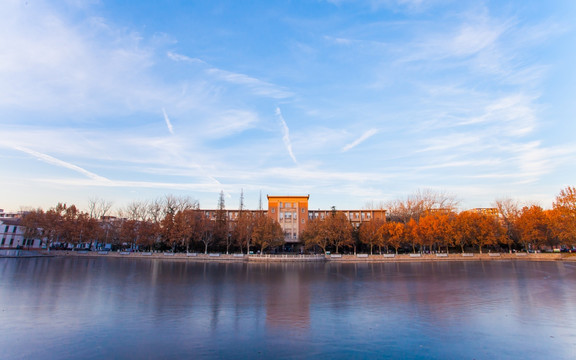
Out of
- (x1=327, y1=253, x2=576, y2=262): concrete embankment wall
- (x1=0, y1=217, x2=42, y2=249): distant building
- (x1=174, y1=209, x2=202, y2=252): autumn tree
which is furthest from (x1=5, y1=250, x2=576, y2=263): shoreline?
(x1=0, y1=217, x2=42, y2=249): distant building

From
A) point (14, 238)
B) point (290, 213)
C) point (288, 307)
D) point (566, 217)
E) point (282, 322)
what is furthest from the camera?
point (290, 213)

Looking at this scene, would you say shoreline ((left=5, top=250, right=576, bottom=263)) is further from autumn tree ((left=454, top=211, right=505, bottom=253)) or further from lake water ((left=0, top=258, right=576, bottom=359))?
lake water ((left=0, top=258, right=576, bottom=359))

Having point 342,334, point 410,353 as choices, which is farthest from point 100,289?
point 410,353

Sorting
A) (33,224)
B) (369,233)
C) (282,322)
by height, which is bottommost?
(282,322)

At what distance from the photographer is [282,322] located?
1281 centimetres

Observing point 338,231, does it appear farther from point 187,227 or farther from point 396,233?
point 187,227

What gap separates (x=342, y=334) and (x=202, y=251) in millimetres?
56488

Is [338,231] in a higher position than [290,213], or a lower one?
lower

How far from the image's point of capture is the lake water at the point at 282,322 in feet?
31.7

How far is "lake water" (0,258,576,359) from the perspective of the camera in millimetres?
9648

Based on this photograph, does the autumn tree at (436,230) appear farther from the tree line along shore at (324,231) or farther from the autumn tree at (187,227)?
the autumn tree at (187,227)

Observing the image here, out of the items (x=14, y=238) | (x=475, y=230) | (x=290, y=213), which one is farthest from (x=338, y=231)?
(x=14, y=238)

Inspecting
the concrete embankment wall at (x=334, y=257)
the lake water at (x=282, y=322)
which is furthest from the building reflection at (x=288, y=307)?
the concrete embankment wall at (x=334, y=257)

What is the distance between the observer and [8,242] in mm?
65000
